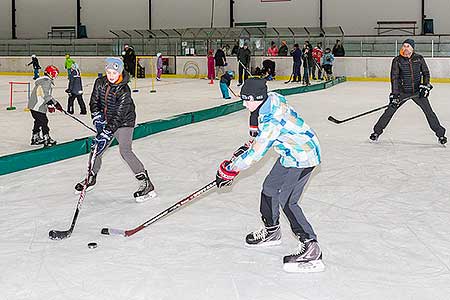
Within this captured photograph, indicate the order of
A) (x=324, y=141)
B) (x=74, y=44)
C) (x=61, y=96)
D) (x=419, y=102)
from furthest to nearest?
(x=74, y=44), (x=61, y=96), (x=324, y=141), (x=419, y=102)

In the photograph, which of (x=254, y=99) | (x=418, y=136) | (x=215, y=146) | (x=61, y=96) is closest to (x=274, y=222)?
(x=254, y=99)

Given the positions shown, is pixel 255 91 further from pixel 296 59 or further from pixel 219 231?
pixel 296 59

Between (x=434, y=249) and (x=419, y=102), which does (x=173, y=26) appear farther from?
(x=434, y=249)

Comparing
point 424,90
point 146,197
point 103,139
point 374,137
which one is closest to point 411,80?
point 424,90

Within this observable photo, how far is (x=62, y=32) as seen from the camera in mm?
30281

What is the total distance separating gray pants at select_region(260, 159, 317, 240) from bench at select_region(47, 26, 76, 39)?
28.3 metres

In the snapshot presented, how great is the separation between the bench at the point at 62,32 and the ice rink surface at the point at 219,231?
2362 centimetres

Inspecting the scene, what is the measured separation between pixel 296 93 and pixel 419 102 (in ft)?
30.1

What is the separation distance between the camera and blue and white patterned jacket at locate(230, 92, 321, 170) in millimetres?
3148

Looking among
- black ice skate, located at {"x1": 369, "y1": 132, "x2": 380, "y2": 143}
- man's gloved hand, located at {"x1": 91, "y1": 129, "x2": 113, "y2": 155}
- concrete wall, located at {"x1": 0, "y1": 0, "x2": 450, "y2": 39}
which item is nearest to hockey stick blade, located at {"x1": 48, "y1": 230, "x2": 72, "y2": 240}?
man's gloved hand, located at {"x1": 91, "y1": 129, "x2": 113, "y2": 155}

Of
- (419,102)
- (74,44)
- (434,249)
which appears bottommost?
(434,249)

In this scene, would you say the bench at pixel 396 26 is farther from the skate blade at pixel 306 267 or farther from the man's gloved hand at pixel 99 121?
the skate blade at pixel 306 267

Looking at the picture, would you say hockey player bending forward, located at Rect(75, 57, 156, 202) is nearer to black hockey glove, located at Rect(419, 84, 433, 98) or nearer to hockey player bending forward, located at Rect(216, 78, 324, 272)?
hockey player bending forward, located at Rect(216, 78, 324, 272)

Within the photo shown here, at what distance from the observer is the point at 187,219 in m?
4.52
